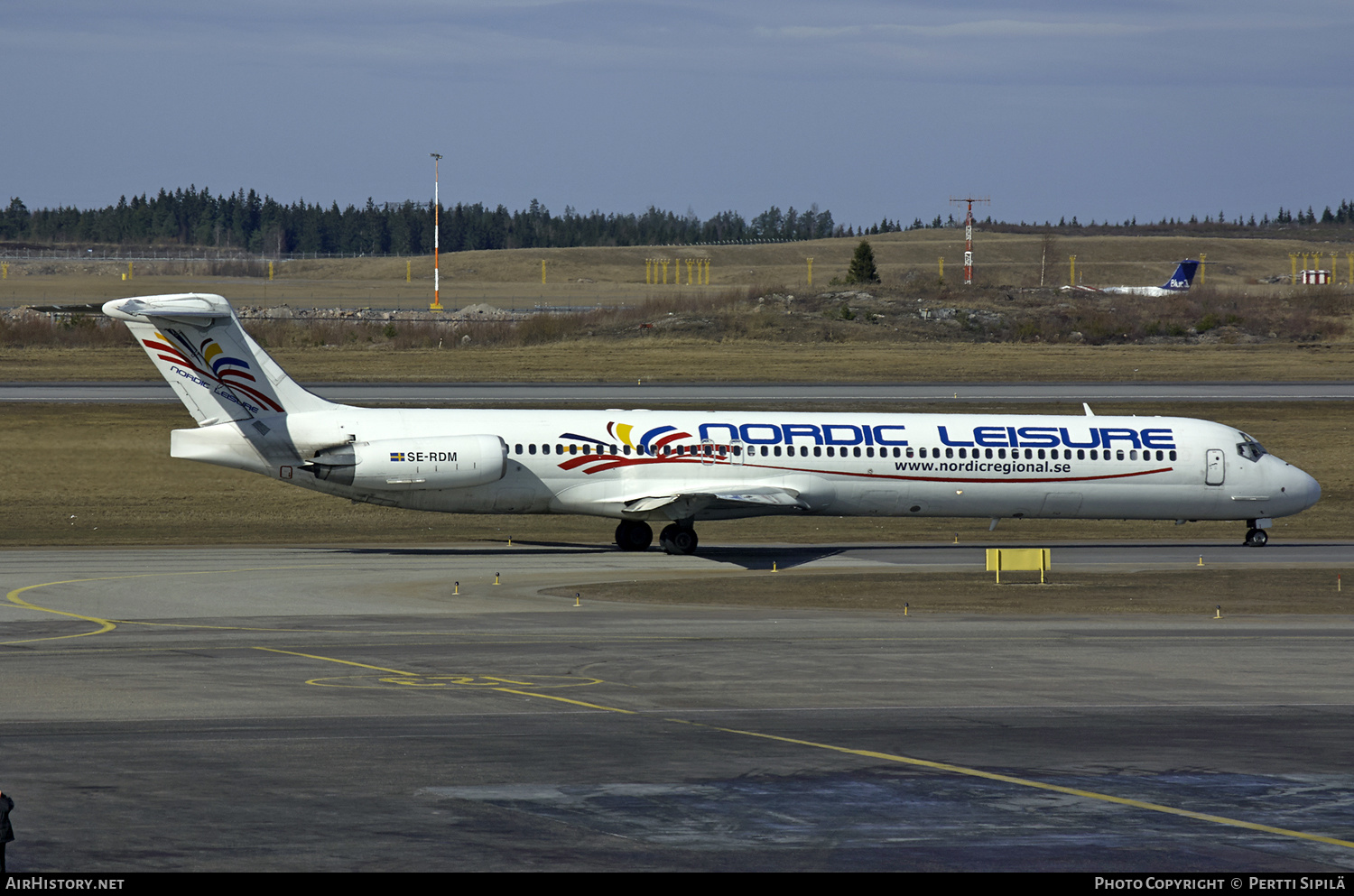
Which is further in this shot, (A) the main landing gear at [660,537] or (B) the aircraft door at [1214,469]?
(B) the aircraft door at [1214,469]

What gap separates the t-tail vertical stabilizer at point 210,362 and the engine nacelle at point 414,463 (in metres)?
1.97

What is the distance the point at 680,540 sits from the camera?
36750 mm

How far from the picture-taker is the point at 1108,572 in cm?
3406

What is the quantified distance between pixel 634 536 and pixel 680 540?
1585 mm

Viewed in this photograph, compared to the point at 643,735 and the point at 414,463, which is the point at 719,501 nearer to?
the point at 414,463

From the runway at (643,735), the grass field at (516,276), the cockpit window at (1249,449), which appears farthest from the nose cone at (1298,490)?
the grass field at (516,276)

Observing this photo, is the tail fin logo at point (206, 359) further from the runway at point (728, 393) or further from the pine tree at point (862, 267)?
the pine tree at point (862, 267)

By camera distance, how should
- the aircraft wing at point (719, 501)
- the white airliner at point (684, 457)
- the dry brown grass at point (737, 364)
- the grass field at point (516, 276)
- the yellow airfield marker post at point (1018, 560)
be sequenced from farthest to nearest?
1. the grass field at point (516, 276)
2. the dry brown grass at point (737, 364)
3. the aircraft wing at point (719, 501)
4. the white airliner at point (684, 457)
5. the yellow airfield marker post at point (1018, 560)

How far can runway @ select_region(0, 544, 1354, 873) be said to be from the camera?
13.1 metres

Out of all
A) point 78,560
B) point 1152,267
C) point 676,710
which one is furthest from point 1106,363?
point 1152,267

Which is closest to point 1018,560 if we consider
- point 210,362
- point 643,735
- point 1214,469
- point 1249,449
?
point 1214,469

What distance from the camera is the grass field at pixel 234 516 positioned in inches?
1625

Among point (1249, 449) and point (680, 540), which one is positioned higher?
point (1249, 449)
